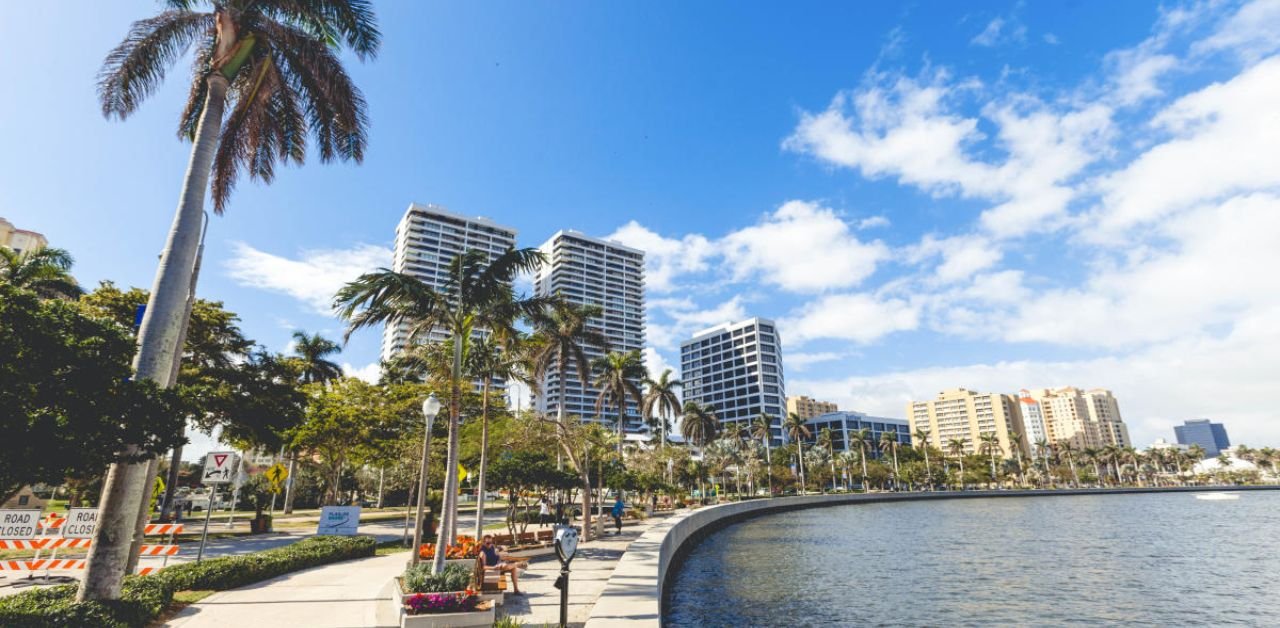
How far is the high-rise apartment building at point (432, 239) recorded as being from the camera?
136 meters

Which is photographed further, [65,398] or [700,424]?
[700,424]

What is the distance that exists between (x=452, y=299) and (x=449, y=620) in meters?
8.85

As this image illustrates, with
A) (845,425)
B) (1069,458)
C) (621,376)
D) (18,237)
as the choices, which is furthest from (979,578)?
(1069,458)

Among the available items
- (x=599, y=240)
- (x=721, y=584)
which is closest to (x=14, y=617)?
(x=721, y=584)

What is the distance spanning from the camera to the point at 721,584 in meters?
19.6

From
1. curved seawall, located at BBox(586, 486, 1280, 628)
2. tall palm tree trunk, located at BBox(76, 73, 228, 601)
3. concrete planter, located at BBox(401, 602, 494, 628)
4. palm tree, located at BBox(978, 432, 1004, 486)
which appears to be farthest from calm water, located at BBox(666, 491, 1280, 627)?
palm tree, located at BBox(978, 432, 1004, 486)

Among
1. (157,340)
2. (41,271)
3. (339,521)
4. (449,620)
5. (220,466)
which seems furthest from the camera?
(41,271)

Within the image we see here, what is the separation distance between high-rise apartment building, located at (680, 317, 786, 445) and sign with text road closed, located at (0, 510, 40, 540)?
15277cm

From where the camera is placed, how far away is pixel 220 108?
448 inches

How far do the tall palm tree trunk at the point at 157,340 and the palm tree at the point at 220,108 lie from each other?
16 mm

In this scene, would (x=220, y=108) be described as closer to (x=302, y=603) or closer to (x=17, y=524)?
(x=302, y=603)

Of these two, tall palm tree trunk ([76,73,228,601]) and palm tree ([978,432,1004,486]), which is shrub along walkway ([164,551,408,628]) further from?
palm tree ([978,432,1004,486])

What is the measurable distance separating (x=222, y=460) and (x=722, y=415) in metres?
169

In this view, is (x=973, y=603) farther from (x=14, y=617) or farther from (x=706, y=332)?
(x=706, y=332)
